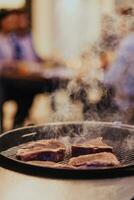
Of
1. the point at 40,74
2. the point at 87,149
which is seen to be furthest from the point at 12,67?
the point at 87,149

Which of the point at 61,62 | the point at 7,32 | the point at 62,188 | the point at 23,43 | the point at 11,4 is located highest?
the point at 11,4

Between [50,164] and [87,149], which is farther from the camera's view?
[87,149]

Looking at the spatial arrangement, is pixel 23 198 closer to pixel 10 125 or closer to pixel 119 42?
pixel 119 42

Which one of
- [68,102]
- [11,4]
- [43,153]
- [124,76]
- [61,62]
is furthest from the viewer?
[11,4]

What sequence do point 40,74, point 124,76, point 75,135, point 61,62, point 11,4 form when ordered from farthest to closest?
point 11,4 < point 61,62 < point 40,74 < point 124,76 < point 75,135

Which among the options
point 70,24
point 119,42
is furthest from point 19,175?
point 70,24

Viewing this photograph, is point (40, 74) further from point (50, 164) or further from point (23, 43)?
point (50, 164)
